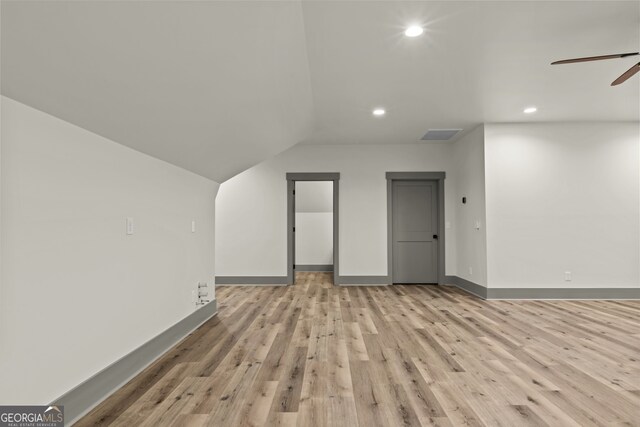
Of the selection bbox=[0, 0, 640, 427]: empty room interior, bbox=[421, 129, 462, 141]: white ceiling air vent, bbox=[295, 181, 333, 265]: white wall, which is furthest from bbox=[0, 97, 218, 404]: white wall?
bbox=[295, 181, 333, 265]: white wall

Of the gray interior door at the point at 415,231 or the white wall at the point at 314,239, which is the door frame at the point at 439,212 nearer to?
the gray interior door at the point at 415,231

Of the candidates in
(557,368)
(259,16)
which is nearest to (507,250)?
(557,368)

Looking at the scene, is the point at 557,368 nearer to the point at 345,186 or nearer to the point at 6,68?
the point at 6,68

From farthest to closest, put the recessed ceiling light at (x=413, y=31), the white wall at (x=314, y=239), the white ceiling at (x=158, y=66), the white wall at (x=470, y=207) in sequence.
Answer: the white wall at (x=314, y=239) → the white wall at (x=470, y=207) → the recessed ceiling light at (x=413, y=31) → the white ceiling at (x=158, y=66)

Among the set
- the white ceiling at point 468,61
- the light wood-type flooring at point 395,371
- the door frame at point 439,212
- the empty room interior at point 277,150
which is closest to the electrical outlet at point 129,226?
the empty room interior at point 277,150

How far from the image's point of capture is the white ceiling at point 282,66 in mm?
1578

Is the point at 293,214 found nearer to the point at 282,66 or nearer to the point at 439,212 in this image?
the point at 439,212

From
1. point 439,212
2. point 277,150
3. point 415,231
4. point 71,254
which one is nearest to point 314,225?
point 415,231

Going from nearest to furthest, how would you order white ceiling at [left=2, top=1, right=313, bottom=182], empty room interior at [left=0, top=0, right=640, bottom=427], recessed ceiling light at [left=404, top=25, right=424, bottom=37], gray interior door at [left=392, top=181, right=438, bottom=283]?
1. white ceiling at [left=2, top=1, right=313, bottom=182]
2. empty room interior at [left=0, top=0, right=640, bottom=427]
3. recessed ceiling light at [left=404, top=25, right=424, bottom=37]
4. gray interior door at [left=392, top=181, right=438, bottom=283]

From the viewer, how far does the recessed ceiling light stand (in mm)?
2730

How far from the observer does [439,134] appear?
6.20 metres

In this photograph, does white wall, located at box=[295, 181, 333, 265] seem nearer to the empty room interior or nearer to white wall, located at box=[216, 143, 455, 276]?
white wall, located at box=[216, 143, 455, 276]

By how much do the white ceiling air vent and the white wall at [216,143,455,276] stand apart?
45 cm

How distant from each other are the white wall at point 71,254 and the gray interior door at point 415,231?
4.86 m
